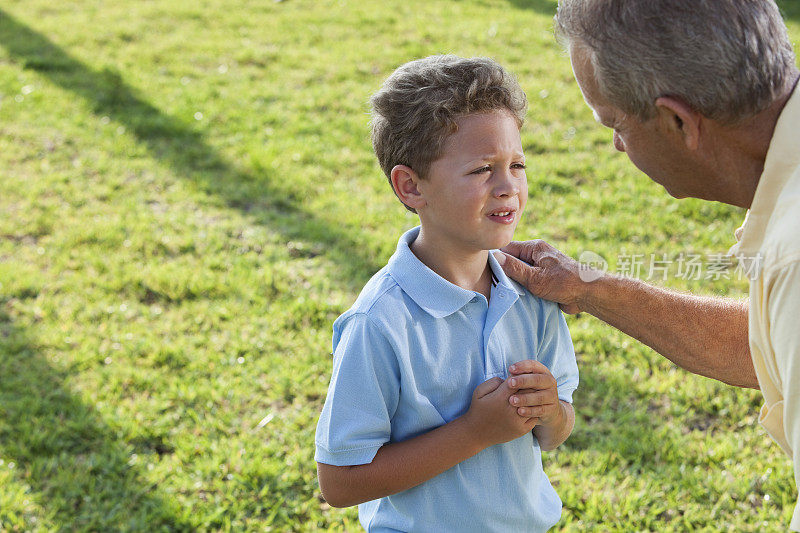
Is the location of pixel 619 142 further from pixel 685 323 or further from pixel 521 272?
pixel 685 323

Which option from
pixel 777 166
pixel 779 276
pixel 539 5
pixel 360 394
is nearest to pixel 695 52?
pixel 777 166

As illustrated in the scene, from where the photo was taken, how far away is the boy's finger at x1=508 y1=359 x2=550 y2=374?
1.81 meters

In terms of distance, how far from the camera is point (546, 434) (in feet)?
6.45

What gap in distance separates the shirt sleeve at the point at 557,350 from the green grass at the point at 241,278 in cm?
107

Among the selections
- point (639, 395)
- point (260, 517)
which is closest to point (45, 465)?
point (260, 517)

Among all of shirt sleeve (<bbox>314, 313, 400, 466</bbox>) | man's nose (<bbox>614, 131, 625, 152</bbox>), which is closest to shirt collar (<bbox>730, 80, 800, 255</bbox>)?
man's nose (<bbox>614, 131, 625, 152</bbox>)

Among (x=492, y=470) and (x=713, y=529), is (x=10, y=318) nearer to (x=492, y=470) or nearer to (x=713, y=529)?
(x=492, y=470)

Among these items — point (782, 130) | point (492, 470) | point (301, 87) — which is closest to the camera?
point (782, 130)

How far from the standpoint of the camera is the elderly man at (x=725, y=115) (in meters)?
1.52

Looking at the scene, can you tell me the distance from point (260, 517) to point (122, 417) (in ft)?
2.88

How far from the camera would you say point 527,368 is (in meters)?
1.82

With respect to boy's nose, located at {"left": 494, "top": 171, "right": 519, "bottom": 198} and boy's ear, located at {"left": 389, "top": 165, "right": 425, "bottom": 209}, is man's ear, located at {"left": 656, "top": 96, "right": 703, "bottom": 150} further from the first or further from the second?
boy's ear, located at {"left": 389, "top": 165, "right": 425, "bottom": 209}

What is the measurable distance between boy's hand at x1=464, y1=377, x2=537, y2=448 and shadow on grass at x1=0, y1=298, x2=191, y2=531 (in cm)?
165

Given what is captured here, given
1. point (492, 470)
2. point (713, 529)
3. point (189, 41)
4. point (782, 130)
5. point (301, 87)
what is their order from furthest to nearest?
point (189, 41) < point (301, 87) < point (713, 529) < point (492, 470) < point (782, 130)
